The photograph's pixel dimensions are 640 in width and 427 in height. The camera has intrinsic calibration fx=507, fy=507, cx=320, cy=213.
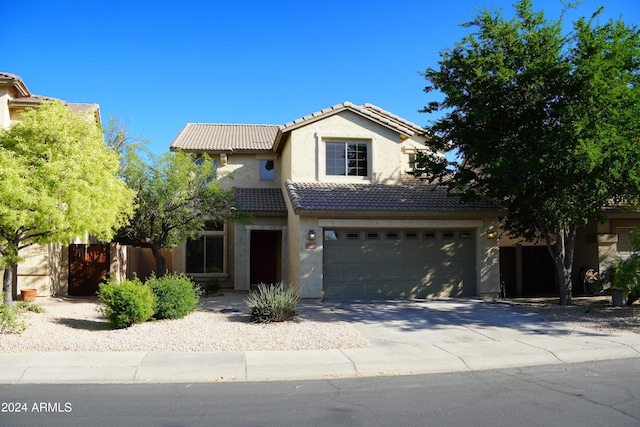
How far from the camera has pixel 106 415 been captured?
5.98 meters

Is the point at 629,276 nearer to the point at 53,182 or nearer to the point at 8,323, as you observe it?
the point at 53,182

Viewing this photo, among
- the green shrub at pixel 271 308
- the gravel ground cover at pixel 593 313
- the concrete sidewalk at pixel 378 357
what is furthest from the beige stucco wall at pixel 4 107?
the gravel ground cover at pixel 593 313

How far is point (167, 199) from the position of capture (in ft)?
50.5

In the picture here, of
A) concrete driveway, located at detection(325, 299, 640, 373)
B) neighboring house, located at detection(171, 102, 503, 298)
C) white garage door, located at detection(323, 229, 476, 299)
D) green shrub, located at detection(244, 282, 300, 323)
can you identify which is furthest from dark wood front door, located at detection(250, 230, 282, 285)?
green shrub, located at detection(244, 282, 300, 323)

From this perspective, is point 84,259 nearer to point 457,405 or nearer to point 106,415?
point 106,415

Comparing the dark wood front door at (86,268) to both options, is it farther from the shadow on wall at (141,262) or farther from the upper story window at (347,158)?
the upper story window at (347,158)

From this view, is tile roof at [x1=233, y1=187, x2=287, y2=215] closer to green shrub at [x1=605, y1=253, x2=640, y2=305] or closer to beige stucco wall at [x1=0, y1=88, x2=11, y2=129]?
beige stucco wall at [x1=0, y1=88, x2=11, y2=129]

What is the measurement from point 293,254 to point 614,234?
1205cm

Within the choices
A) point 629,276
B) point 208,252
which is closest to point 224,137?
point 208,252

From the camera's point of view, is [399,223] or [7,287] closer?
[7,287]

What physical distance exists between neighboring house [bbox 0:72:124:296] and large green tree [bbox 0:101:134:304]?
4402 millimetres

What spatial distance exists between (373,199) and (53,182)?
935 cm

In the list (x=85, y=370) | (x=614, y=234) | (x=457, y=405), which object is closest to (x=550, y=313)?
(x=614, y=234)

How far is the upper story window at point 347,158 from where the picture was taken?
18.4m
